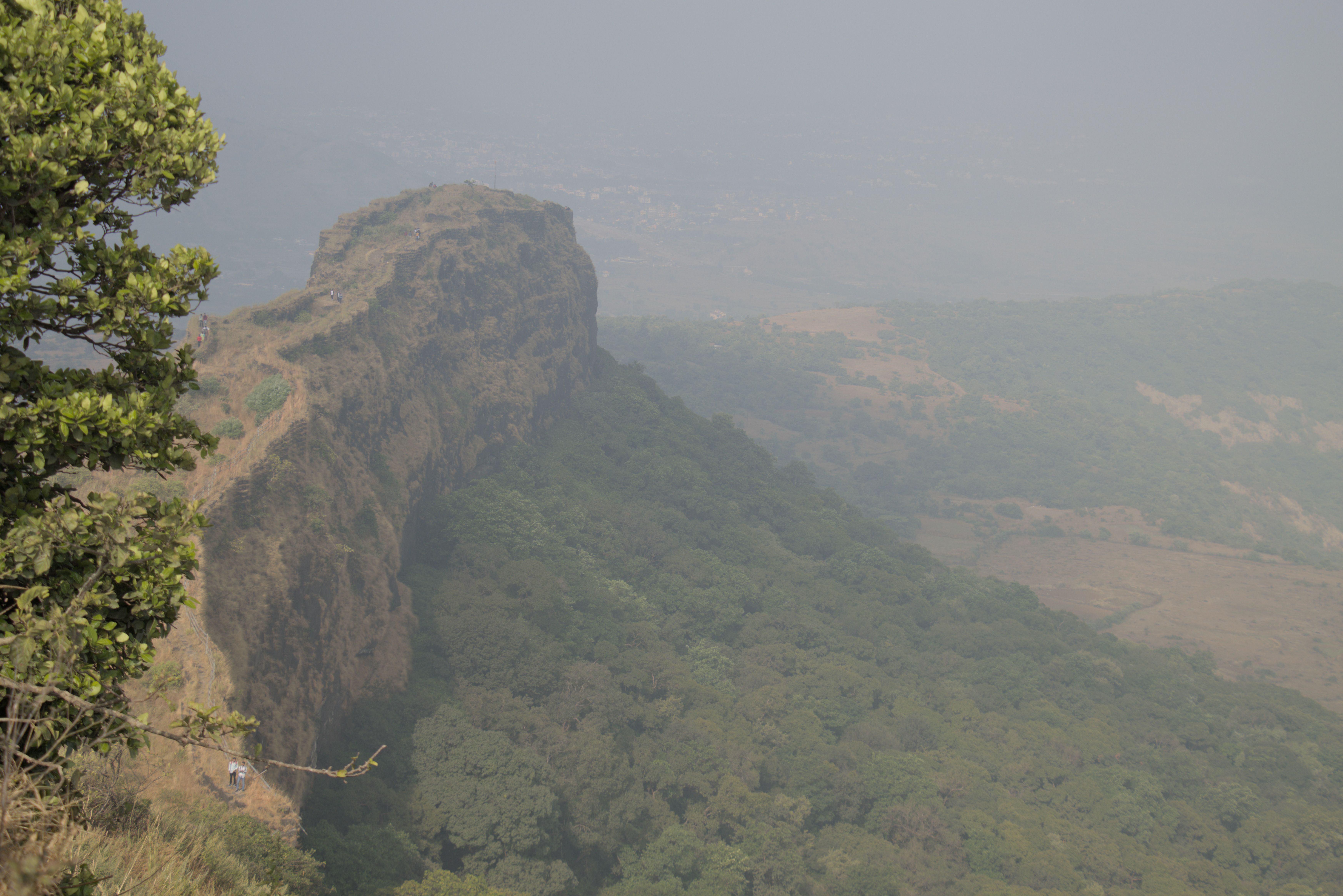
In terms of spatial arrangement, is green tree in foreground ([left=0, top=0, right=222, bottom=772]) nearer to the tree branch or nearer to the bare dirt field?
the tree branch

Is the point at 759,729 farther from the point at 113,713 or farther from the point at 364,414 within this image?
the point at 113,713

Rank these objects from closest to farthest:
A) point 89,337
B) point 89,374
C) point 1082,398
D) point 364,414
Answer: point 89,337, point 89,374, point 364,414, point 1082,398

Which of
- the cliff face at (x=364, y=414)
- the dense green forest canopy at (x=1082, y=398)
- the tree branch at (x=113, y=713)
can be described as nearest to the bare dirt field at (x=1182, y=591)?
the dense green forest canopy at (x=1082, y=398)

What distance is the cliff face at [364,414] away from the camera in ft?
87.5

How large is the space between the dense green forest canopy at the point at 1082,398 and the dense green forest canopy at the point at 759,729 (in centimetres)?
5157

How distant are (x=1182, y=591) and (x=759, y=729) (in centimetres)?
7007

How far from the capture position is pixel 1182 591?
87625 millimetres

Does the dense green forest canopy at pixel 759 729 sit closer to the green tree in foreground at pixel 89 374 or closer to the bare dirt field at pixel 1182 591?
the bare dirt field at pixel 1182 591

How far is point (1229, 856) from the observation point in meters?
39.8

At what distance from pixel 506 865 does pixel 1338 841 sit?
44.4 metres

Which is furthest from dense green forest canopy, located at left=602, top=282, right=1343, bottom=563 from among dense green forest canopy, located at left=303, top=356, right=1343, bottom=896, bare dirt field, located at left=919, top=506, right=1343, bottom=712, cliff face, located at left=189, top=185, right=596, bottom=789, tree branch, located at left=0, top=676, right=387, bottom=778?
tree branch, located at left=0, top=676, right=387, bottom=778

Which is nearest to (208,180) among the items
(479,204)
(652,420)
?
(479,204)

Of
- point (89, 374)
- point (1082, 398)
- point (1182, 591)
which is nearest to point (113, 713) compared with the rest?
point (89, 374)

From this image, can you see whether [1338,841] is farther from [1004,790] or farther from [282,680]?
[282,680]
